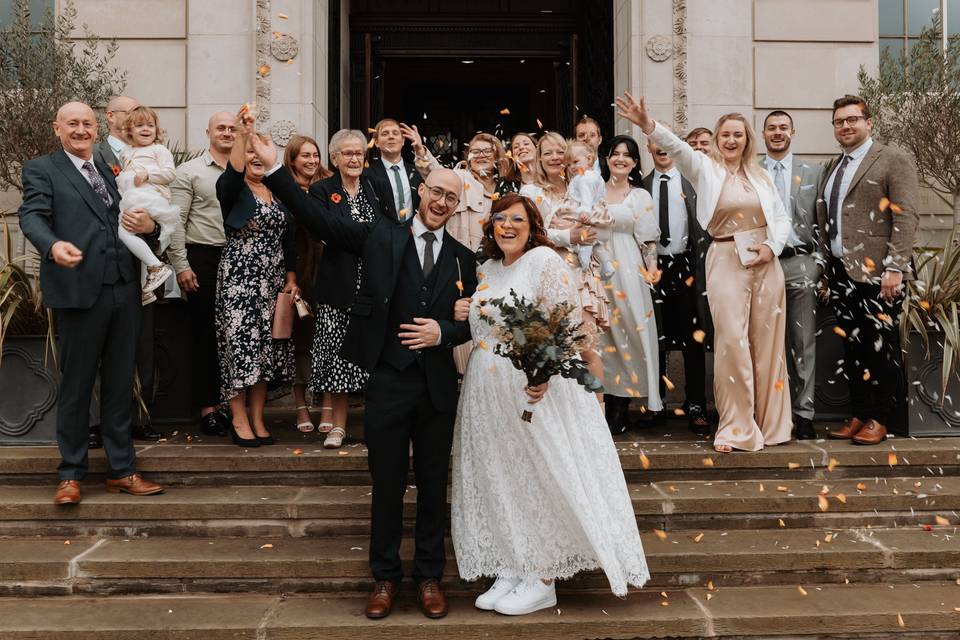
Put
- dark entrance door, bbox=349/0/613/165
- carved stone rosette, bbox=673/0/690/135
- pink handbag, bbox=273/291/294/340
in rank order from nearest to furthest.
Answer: pink handbag, bbox=273/291/294/340 < carved stone rosette, bbox=673/0/690/135 < dark entrance door, bbox=349/0/613/165

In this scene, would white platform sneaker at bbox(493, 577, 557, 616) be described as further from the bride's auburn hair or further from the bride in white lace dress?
the bride's auburn hair

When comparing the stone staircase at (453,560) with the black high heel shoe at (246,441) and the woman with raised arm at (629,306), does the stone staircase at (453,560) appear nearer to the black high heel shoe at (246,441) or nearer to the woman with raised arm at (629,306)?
the black high heel shoe at (246,441)

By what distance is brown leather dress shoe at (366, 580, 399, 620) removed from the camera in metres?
4.16

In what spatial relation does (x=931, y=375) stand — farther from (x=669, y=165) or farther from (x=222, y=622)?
(x=222, y=622)

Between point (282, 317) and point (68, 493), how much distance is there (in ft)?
5.66

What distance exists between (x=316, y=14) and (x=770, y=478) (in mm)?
6610

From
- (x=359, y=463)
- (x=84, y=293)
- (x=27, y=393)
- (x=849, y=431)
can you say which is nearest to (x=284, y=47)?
(x=27, y=393)

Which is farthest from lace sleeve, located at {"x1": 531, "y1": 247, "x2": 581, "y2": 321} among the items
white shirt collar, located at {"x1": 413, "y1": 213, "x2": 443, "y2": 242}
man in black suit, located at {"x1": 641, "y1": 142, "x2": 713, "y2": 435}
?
man in black suit, located at {"x1": 641, "y1": 142, "x2": 713, "y2": 435}

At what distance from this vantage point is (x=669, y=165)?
263 inches

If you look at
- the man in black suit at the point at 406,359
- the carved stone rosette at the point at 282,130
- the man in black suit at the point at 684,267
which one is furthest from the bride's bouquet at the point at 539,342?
the carved stone rosette at the point at 282,130

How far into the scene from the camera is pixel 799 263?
6340mm

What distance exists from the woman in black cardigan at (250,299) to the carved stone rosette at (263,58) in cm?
313

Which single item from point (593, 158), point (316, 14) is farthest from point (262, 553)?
point (316, 14)

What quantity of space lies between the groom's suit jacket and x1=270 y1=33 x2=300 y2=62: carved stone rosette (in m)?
4.96
